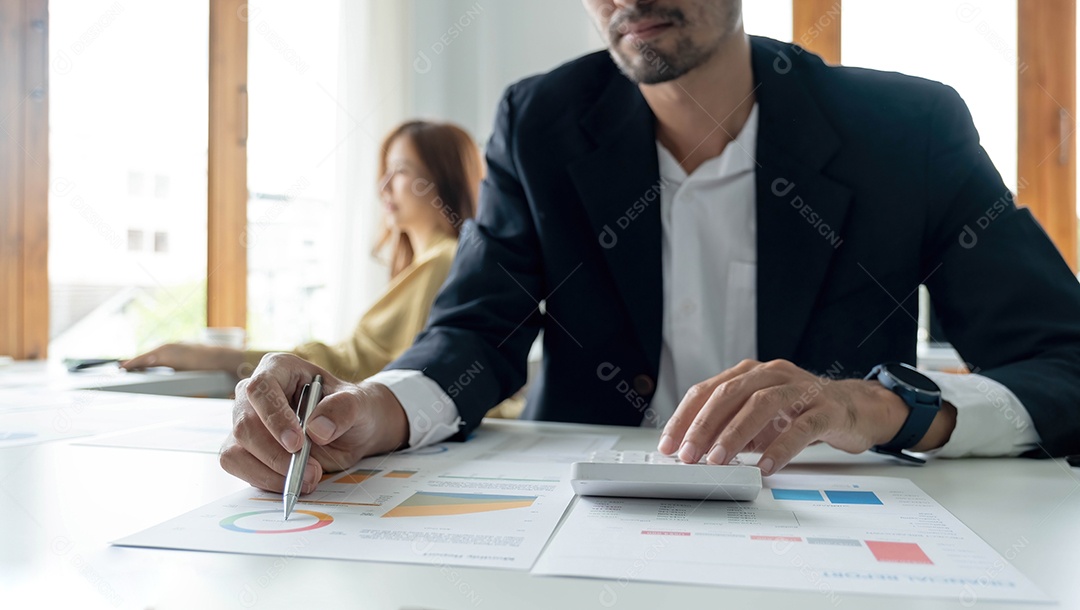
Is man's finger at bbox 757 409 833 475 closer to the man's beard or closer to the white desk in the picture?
the white desk

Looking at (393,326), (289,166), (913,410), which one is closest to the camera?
(913,410)

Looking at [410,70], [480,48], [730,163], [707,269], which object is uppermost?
[480,48]

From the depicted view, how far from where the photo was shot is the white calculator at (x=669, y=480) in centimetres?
60

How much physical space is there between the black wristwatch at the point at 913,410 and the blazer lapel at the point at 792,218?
304 mm

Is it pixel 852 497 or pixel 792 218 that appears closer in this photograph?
pixel 852 497

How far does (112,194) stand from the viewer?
8.45 feet

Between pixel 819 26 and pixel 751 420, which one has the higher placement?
pixel 819 26

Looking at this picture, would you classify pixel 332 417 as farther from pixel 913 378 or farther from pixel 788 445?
pixel 913 378

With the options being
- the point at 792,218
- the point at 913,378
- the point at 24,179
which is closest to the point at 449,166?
the point at 24,179

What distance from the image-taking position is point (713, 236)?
1232mm

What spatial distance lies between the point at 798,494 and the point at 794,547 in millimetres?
159

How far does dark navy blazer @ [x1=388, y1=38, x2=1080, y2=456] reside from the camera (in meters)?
1.07

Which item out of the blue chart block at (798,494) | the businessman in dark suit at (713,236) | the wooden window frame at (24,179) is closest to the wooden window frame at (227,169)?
the wooden window frame at (24,179)

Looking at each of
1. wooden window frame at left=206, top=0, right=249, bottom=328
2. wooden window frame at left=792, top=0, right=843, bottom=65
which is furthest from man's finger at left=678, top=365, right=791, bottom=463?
wooden window frame at left=792, top=0, right=843, bottom=65
